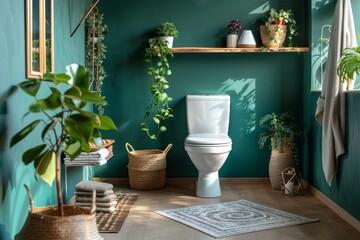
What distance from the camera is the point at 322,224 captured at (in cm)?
345

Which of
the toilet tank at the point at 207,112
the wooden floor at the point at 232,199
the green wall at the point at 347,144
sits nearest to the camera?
the wooden floor at the point at 232,199

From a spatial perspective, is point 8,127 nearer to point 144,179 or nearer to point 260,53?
point 144,179

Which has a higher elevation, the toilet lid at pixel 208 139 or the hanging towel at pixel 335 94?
the hanging towel at pixel 335 94

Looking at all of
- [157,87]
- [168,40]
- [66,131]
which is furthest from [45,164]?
[168,40]

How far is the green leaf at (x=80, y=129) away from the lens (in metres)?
2.21

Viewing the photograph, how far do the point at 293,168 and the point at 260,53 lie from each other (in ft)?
3.78

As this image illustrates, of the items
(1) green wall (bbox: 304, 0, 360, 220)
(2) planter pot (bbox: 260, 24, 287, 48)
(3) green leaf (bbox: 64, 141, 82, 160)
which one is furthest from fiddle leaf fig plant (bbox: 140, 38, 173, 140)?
(3) green leaf (bbox: 64, 141, 82, 160)

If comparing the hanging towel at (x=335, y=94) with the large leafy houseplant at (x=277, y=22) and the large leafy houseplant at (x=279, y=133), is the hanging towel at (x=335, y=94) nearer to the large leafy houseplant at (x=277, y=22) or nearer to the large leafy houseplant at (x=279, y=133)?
the large leafy houseplant at (x=279, y=133)

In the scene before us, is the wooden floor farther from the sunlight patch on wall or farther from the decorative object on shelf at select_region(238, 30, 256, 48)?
the decorative object on shelf at select_region(238, 30, 256, 48)

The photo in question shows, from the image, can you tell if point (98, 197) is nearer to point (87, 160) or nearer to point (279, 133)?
point (87, 160)

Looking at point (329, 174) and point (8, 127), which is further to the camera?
point (329, 174)

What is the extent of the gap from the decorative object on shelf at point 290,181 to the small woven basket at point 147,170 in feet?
3.58

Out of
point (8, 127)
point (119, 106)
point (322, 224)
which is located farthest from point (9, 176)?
point (119, 106)

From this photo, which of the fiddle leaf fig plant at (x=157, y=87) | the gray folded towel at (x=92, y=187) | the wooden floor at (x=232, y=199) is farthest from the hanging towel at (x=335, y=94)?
the gray folded towel at (x=92, y=187)
